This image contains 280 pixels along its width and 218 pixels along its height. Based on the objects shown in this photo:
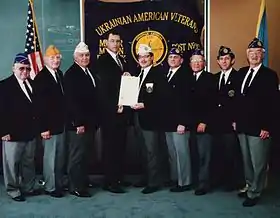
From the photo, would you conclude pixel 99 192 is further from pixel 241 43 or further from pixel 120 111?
pixel 241 43

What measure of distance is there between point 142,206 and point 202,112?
1100 millimetres

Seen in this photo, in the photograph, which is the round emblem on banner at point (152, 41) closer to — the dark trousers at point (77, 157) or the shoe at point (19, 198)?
the dark trousers at point (77, 157)

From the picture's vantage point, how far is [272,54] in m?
6.03

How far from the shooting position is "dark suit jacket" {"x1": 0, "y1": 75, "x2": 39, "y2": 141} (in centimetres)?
466

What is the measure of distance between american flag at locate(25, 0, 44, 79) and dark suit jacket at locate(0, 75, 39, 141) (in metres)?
0.77

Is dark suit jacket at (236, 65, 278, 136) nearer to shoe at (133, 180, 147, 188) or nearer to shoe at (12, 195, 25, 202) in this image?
shoe at (133, 180, 147, 188)

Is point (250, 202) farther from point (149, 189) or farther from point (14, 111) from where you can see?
point (14, 111)

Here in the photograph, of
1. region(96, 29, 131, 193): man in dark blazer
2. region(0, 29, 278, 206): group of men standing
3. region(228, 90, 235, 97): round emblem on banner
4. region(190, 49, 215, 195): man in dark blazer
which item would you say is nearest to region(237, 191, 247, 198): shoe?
region(0, 29, 278, 206): group of men standing

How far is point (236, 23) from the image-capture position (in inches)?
234

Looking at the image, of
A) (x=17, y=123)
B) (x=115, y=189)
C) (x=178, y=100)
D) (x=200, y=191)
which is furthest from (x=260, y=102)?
(x=17, y=123)

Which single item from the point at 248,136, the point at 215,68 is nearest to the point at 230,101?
the point at 248,136

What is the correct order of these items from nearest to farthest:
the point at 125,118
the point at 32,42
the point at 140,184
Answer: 1. the point at 125,118
2. the point at 140,184
3. the point at 32,42

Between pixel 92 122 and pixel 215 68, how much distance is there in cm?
185

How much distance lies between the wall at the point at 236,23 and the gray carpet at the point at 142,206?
1846 millimetres
